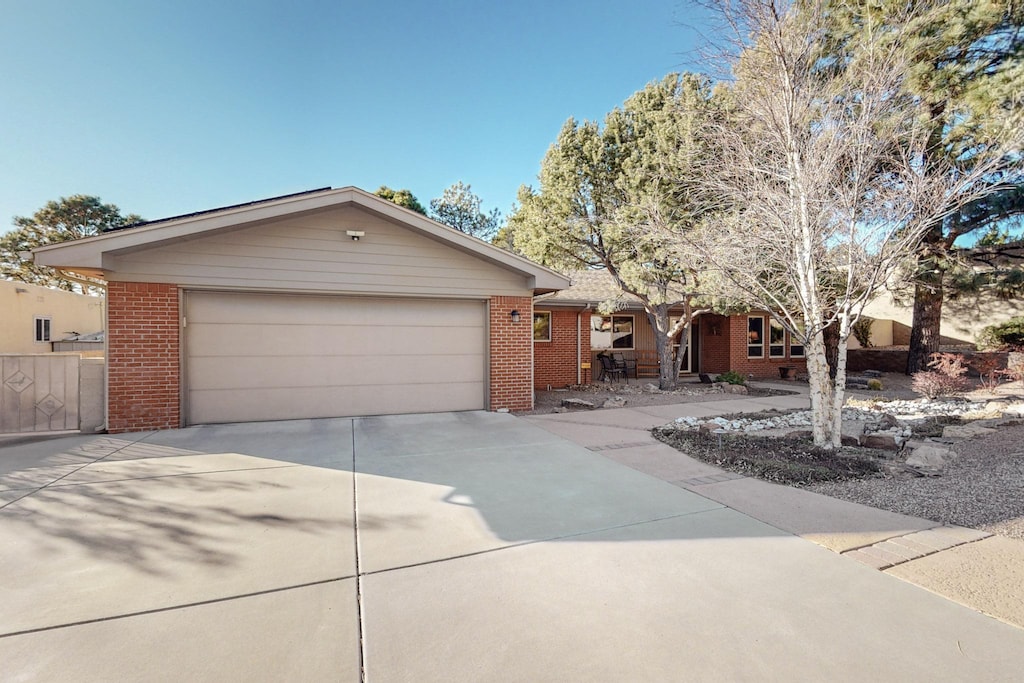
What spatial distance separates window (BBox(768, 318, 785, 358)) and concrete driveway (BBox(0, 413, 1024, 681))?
14147 millimetres

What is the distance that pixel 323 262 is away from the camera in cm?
768

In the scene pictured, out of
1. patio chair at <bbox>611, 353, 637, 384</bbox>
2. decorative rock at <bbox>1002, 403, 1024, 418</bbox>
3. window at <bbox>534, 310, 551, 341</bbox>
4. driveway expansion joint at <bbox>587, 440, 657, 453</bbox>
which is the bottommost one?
driveway expansion joint at <bbox>587, 440, 657, 453</bbox>

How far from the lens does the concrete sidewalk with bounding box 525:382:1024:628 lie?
8.60 ft

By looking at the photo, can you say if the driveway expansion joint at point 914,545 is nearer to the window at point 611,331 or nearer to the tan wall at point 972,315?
the window at point 611,331

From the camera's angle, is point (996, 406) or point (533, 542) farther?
point (996, 406)

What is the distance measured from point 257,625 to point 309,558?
0.69m

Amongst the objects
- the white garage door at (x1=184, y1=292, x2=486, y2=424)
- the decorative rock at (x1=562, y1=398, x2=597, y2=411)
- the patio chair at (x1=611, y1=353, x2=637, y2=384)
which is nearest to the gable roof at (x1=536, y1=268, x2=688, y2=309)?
the patio chair at (x1=611, y1=353, x2=637, y2=384)

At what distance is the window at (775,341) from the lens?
16.2 m

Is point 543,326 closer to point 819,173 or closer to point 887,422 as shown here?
point 887,422

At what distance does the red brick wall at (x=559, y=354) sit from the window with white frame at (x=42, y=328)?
1938 cm

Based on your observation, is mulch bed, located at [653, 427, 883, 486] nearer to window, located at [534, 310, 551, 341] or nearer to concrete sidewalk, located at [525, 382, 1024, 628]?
concrete sidewalk, located at [525, 382, 1024, 628]

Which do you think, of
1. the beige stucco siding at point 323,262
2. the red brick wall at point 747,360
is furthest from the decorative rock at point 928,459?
the red brick wall at point 747,360

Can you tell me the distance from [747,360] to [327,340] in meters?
13.9

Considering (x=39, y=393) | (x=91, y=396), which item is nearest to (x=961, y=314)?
(x=91, y=396)
